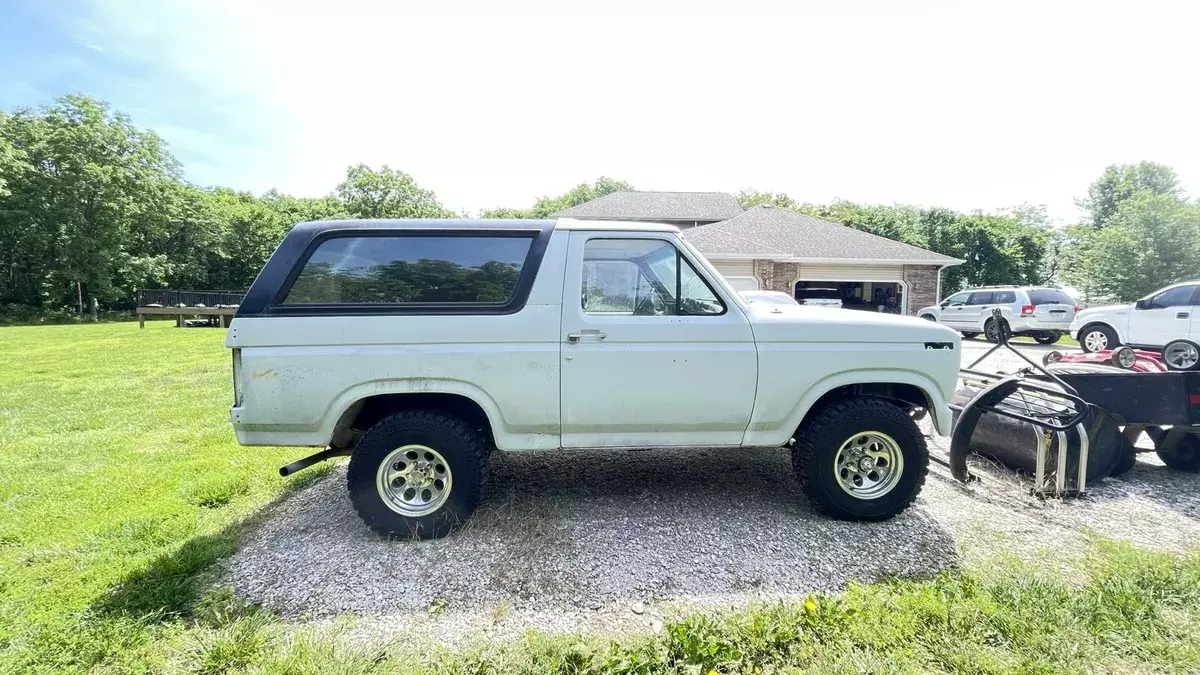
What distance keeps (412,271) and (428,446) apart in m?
1.12

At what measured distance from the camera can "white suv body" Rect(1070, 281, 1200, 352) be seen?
9.71 m

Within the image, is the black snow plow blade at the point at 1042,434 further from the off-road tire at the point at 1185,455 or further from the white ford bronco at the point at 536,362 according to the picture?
the off-road tire at the point at 1185,455

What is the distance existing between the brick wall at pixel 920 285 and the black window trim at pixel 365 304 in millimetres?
18044

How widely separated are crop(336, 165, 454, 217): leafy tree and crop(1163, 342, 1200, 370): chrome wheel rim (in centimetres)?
3430

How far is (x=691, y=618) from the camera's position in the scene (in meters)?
2.43

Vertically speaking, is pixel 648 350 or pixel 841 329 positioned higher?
pixel 841 329

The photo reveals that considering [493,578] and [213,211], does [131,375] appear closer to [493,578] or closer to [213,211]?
[493,578]

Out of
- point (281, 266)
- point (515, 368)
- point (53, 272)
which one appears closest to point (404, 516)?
point (515, 368)

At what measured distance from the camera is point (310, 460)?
3.38m

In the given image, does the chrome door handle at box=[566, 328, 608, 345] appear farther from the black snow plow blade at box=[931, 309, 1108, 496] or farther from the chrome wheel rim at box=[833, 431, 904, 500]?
the black snow plow blade at box=[931, 309, 1108, 496]

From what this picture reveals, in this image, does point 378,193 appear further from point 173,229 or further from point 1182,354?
point 1182,354

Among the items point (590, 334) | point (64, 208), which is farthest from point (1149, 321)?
point (64, 208)

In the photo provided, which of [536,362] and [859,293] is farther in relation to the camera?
[859,293]

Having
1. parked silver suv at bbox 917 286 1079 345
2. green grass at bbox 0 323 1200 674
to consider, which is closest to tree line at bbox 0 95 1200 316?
parked silver suv at bbox 917 286 1079 345
